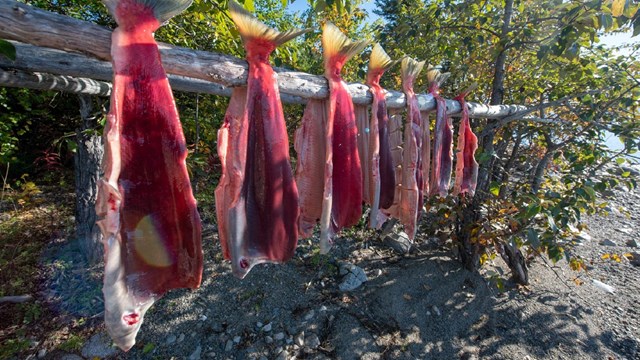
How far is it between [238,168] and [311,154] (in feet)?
1.82

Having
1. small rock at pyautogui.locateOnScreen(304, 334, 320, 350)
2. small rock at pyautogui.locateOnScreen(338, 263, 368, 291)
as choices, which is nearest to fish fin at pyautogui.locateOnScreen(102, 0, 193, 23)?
small rock at pyautogui.locateOnScreen(304, 334, 320, 350)

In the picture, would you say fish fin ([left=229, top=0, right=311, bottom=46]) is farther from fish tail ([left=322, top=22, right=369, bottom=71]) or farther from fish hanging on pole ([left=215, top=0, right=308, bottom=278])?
fish tail ([left=322, top=22, right=369, bottom=71])

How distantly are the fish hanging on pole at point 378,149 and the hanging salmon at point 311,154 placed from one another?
325 millimetres

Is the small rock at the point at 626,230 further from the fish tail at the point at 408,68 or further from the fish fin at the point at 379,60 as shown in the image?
the fish fin at the point at 379,60

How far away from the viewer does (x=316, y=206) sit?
1.82m

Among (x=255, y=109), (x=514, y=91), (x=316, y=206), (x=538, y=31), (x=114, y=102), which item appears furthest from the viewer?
(x=514, y=91)

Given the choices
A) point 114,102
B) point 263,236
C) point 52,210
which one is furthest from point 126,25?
point 52,210

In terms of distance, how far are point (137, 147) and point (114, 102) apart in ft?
0.59

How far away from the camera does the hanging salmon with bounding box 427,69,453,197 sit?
92.6 inches

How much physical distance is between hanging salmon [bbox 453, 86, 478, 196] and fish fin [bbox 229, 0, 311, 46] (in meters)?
1.92

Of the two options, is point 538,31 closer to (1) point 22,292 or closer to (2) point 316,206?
(2) point 316,206

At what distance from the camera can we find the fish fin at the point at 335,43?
5.48ft

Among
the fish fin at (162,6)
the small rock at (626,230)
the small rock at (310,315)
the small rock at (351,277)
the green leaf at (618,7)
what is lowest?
the small rock at (310,315)

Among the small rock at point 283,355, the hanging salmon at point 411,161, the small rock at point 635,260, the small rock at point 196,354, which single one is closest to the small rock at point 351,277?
the small rock at point 283,355
